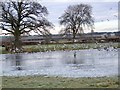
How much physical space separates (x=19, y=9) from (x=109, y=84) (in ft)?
132

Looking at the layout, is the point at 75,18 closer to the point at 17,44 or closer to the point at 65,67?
the point at 17,44

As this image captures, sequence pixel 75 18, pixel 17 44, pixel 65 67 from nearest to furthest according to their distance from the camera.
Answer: pixel 65 67, pixel 17 44, pixel 75 18

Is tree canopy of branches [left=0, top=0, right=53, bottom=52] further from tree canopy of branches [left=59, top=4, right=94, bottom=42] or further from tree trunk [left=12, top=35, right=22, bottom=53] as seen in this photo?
tree canopy of branches [left=59, top=4, right=94, bottom=42]

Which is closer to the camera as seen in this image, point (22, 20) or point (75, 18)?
point (22, 20)

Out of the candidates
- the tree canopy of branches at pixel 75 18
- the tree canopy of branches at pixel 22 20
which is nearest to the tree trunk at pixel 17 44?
the tree canopy of branches at pixel 22 20

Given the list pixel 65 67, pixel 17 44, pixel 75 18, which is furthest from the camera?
pixel 75 18

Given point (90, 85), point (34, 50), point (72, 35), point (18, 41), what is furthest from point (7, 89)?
point (72, 35)

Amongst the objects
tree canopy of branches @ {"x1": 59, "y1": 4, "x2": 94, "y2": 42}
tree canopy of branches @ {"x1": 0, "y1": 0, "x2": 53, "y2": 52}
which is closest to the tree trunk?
tree canopy of branches @ {"x1": 0, "y1": 0, "x2": 53, "y2": 52}

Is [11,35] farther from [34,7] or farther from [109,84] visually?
[109,84]

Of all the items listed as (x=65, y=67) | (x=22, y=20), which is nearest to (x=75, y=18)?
(x=22, y=20)

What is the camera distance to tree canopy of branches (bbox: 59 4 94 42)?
283 ft

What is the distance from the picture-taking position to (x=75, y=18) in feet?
292

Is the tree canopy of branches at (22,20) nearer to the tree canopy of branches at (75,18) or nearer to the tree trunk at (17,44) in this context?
the tree trunk at (17,44)

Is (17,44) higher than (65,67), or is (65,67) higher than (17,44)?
(17,44)
